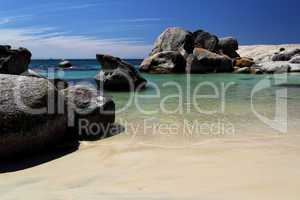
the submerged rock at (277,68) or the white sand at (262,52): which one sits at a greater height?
the white sand at (262,52)

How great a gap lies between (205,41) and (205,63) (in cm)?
569

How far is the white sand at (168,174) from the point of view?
3221mm

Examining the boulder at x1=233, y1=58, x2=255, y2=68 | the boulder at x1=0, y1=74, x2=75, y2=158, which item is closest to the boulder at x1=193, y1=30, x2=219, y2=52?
the boulder at x1=233, y1=58, x2=255, y2=68

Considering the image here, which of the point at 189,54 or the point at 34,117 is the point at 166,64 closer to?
the point at 189,54

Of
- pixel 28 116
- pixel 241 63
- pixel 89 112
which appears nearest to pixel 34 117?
pixel 28 116

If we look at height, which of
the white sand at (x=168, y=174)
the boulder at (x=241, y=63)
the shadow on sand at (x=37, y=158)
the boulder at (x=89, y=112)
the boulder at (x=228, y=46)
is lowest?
the shadow on sand at (x=37, y=158)

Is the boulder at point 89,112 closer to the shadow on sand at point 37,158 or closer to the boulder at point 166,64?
the shadow on sand at point 37,158

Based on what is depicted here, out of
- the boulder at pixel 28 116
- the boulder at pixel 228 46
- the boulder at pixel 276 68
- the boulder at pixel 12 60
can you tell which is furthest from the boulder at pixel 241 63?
the boulder at pixel 28 116

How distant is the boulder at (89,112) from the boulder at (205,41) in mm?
30914

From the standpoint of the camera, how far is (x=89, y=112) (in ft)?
21.0

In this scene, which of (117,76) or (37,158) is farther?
(117,76)

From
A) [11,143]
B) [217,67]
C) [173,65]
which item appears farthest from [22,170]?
[217,67]

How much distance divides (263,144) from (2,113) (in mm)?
3549

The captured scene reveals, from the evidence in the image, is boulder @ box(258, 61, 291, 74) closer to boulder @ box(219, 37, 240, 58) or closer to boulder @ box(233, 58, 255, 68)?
→ boulder @ box(233, 58, 255, 68)
